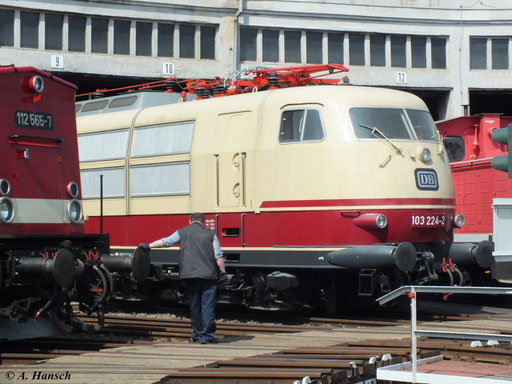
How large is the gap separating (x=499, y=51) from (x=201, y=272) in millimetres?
25551

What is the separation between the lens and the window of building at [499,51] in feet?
110

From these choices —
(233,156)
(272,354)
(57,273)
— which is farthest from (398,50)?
(57,273)

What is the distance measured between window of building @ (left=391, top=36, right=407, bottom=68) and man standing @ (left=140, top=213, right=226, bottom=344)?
75.5 ft

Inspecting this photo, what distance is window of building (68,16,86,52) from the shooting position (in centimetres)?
2834

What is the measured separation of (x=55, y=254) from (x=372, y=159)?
15.0 feet

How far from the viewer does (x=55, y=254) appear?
990 centimetres

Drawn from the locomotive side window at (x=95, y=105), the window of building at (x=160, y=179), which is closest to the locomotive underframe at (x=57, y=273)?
the window of building at (x=160, y=179)

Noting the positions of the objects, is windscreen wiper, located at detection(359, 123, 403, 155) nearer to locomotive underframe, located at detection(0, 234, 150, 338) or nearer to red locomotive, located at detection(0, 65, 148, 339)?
locomotive underframe, located at detection(0, 234, 150, 338)

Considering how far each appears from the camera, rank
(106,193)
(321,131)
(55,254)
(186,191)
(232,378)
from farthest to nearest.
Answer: (106,193) → (186,191) → (321,131) → (55,254) → (232,378)

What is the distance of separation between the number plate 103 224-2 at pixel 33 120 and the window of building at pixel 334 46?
72.7 feet

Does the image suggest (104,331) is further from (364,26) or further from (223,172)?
(364,26)

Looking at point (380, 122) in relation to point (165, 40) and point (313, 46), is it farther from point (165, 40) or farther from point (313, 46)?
point (313, 46)

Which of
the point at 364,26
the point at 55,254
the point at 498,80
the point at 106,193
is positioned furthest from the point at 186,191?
the point at 498,80

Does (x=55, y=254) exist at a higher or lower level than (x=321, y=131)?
lower
